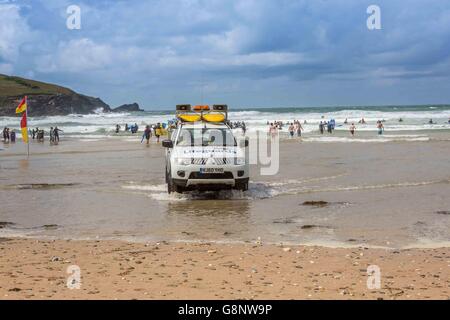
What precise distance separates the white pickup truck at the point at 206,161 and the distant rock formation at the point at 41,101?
11596 cm

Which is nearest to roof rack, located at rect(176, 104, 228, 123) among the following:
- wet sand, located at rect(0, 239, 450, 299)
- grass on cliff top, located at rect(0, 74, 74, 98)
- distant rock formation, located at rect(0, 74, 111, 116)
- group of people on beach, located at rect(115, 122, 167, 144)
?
wet sand, located at rect(0, 239, 450, 299)

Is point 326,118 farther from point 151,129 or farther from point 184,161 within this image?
point 184,161

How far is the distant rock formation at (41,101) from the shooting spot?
13075cm

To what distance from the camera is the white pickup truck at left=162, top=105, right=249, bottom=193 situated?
1267 cm

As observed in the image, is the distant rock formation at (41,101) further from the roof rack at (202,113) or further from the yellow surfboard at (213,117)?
the yellow surfboard at (213,117)

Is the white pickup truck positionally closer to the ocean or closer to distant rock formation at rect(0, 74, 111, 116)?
the ocean

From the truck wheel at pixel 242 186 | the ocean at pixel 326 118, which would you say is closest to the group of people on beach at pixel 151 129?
the ocean at pixel 326 118

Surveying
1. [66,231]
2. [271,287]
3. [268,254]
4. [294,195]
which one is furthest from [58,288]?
[294,195]

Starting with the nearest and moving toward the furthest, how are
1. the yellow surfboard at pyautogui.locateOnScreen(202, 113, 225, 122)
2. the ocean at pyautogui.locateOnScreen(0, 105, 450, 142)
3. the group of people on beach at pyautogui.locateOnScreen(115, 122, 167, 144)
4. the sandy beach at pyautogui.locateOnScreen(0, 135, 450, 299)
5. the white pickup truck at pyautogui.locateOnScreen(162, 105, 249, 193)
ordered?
the sandy beach at pyautogui.locateOnScreen(0, 135, 450, 299)
the white pickup truck at pyautogui.locateOnScreen(162, 105, 249, 193)
the yellow surfboard at pyautogui.locateOnScreen(202, 113, 225, 122)
the group of people on beach at pyautogui.locateOnScreen(115, 122, 167, 144)
the ocean at pyautogui.locateOnScreen(0, 105, 450, 142)

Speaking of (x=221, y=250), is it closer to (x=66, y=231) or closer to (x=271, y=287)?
(x=271, y=287)

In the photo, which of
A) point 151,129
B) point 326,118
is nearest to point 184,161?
point 151,129

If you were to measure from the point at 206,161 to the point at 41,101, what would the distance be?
438ft

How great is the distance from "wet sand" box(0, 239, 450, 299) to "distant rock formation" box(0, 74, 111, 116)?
398ft

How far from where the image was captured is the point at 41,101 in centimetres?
13862
